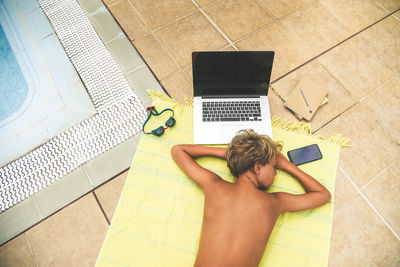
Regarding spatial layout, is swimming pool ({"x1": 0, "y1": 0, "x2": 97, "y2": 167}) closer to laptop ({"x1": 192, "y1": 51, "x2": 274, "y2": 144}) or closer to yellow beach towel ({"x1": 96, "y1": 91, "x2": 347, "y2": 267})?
yellow beach towel ({"x1": 96, "y1": 91, "x2": 347, "y2": 267})

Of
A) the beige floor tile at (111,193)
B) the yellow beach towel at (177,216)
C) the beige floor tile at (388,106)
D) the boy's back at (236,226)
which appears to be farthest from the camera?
the beige floor tile at (388,106)

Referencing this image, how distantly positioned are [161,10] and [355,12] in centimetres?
156

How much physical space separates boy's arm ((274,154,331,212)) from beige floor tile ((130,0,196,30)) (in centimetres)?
144

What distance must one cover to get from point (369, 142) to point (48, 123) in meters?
2.13

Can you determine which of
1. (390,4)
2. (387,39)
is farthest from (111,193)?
(390,4)

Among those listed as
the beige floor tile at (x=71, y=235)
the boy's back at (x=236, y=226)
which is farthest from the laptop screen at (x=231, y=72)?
the beige floor tile at (x=71, y=235)

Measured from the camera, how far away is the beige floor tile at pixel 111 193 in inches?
58.4

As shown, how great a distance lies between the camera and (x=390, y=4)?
2023mm

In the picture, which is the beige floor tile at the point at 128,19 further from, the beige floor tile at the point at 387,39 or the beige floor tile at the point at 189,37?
the beige floor tile at the point at 387,39

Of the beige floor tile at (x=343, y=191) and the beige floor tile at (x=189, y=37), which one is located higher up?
the beige floor tile at (x=189, y=37)

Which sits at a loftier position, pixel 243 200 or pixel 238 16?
pixel 238 16

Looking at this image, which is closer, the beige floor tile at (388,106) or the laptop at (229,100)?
the laptop at (229,100)

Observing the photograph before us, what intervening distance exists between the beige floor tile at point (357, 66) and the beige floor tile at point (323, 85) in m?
0.05

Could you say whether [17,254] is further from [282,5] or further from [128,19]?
[282,5]
